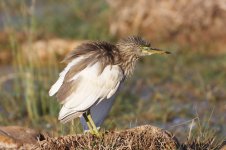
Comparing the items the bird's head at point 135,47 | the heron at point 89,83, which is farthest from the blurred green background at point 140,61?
the heron at point 89,83

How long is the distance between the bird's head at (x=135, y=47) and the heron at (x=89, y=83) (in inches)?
6.4

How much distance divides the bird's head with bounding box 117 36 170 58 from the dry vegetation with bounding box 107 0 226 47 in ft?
16.4

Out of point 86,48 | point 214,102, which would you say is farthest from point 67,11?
point 86,48

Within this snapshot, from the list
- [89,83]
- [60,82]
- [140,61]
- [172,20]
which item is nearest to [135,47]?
[89,83]

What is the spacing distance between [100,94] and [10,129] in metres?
0.77

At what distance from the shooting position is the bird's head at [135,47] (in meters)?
6.31

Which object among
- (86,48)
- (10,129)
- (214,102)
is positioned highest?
(86,48)

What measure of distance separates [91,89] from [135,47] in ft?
2.34

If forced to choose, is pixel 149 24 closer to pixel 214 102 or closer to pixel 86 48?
pixel 214 102

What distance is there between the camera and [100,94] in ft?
19.2

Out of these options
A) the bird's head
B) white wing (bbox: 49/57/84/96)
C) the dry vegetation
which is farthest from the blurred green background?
white wing (bbox: 49/57/84/96)

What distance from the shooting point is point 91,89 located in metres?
5.84

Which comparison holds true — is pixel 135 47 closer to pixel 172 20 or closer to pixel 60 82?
pixel 60 82

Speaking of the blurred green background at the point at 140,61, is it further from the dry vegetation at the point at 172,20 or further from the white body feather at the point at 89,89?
the white body feather at the point at 89,89
